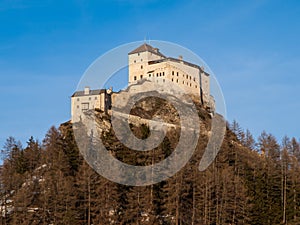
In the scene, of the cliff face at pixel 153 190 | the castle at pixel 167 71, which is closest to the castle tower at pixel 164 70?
the castle at pixel 167 71

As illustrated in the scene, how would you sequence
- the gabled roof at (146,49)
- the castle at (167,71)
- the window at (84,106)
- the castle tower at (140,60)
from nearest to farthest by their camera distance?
1. the window at (84,106)
2. the castle at (167,71)
3. the castle tower at (140,60)
4. the gabled roof at (146,49)

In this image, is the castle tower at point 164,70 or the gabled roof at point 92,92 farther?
the castle tower at point 164,70

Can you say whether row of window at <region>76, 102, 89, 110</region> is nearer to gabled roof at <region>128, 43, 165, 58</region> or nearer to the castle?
the castle

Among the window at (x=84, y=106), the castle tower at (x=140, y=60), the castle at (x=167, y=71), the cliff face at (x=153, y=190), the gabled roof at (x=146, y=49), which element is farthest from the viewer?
the gabled roof at (x=146, y=49)

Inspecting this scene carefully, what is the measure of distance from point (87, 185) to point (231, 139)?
33538 millimetres

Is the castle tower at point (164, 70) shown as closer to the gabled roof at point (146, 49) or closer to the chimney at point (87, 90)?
the gabled roof at point (146, 49)

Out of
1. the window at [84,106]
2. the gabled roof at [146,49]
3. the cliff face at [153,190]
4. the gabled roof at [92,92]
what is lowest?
the cliff face at [153,190]

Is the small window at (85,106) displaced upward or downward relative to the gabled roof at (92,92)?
downward

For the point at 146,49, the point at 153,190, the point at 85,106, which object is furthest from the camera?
the point at 146,49

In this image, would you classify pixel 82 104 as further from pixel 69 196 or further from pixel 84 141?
pixel 69 196

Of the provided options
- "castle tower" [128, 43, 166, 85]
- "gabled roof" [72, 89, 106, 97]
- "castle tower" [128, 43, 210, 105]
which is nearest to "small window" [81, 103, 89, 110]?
"gabled roof" [72, 89, 106, 97]

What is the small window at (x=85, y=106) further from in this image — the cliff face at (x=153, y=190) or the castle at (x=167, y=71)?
the cliff face at (x=153, y=190)

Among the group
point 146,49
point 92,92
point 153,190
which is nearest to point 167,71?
point 146,49

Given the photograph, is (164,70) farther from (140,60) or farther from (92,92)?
(92,92)
